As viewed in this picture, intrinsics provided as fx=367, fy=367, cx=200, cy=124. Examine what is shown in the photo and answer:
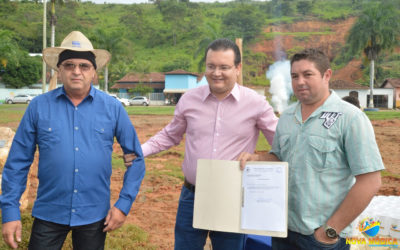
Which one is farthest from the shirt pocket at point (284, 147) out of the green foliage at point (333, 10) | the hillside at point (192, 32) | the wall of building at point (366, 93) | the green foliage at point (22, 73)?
the green foliage at point (333, 10)

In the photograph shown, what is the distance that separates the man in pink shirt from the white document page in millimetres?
504

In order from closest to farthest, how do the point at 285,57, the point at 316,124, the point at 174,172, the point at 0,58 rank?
the point at 316,124 < the point at 174,172 < the point at 0,58 < the point at 285,57

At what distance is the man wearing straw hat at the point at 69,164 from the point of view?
234cm

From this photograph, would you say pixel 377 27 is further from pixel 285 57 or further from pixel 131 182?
pixel 131 182

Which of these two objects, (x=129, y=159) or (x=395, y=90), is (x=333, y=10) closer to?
(x=395, y=90)

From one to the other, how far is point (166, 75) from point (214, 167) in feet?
154

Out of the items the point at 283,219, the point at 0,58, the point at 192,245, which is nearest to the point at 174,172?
the point at 192,245

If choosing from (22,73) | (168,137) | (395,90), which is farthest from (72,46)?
(22,73)

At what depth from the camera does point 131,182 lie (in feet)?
8.20

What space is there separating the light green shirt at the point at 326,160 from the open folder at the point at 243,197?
0.32 ft

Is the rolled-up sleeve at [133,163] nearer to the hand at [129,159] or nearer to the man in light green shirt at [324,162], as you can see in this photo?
the hand at [129,159]

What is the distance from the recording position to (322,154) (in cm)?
200

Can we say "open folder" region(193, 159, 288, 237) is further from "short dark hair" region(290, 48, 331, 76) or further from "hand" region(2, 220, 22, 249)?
"hand" region(2, 220, 22, 249)

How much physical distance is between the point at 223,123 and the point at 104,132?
84cm
